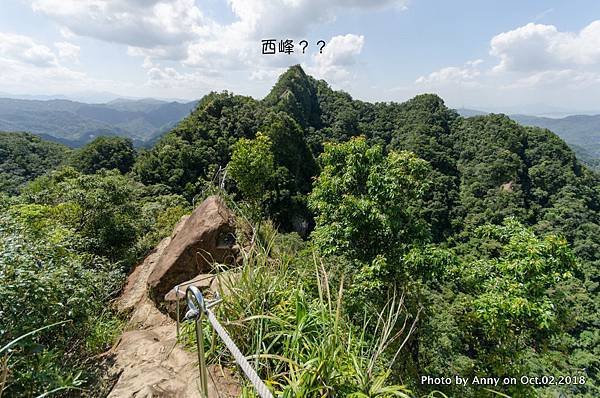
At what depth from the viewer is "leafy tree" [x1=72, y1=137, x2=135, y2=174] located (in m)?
31.0

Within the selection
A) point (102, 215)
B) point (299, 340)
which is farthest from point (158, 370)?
point (102, 215)

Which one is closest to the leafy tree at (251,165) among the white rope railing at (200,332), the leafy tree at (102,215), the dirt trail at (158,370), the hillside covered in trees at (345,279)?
the hillside covered in trees at (345,279)

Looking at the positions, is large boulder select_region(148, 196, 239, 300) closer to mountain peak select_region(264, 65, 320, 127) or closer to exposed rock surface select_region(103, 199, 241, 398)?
exposed rock surface select_region(103, 199, 241, 398)

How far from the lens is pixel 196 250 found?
4637mm

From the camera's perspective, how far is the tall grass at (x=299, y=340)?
5.45 feet

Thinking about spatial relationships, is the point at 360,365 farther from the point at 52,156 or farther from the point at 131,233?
the point at 52,156

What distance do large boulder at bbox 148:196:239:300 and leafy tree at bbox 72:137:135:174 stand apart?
30.6 metres

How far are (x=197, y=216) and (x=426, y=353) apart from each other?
519cm

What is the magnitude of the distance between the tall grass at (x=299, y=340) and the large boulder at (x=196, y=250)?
2059 millimetres

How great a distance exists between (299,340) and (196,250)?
118 inches

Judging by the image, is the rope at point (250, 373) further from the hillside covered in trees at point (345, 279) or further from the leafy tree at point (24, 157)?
the leafy tree at point (24, 157)

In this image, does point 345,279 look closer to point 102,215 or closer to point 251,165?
point 102,215

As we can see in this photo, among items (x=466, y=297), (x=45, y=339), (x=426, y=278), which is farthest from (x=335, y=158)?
(x=45, y=339)

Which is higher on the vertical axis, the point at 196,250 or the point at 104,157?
the point at 196,250
